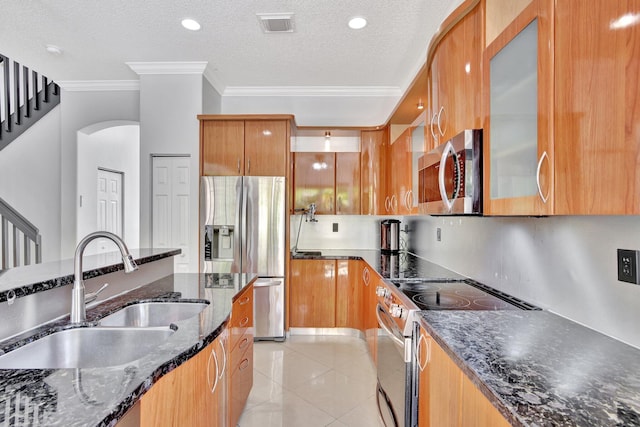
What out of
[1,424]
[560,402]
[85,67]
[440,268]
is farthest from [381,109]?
[1,424]

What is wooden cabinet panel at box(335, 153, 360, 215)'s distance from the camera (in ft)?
12.8

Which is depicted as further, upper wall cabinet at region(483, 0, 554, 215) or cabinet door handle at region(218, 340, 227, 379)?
cabinet door handle at region(218, 340, 227, 379)

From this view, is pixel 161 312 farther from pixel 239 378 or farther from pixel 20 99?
pixel 20 99

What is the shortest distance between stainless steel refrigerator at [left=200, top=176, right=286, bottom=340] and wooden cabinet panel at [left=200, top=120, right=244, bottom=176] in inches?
5.5

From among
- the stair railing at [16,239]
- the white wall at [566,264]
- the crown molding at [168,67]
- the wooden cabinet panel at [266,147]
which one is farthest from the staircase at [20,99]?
the white wall at [566,264]

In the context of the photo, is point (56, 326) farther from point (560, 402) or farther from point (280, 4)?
point (280, 4)

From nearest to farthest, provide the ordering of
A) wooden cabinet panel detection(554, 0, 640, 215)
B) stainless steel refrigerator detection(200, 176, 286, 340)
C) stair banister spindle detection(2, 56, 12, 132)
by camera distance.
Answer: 1. wooden cabinet panel detection(554, 0, 640, 215)
2. stainless steel refrigerator detection(200, 176, 286, 340)
3. stair banister spindle detection(2, 56, 12, 132)

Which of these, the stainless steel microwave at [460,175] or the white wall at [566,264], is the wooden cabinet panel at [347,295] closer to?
the white wall at [566,264]

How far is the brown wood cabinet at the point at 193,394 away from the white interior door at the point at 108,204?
13.4 feet

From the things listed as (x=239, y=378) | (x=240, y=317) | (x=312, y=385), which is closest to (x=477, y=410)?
(x=240, y=317)

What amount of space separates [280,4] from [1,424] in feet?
8.76

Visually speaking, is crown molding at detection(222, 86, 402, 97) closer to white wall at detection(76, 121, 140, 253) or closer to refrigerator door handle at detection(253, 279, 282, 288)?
white wall at detection(76, 121, 140, 253)

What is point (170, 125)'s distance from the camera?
11.4 ft

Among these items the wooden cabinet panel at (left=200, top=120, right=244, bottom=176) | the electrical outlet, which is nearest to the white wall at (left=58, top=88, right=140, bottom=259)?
the wooden cabinet panel at (left=200, top=120, right=244, bottom=176)
